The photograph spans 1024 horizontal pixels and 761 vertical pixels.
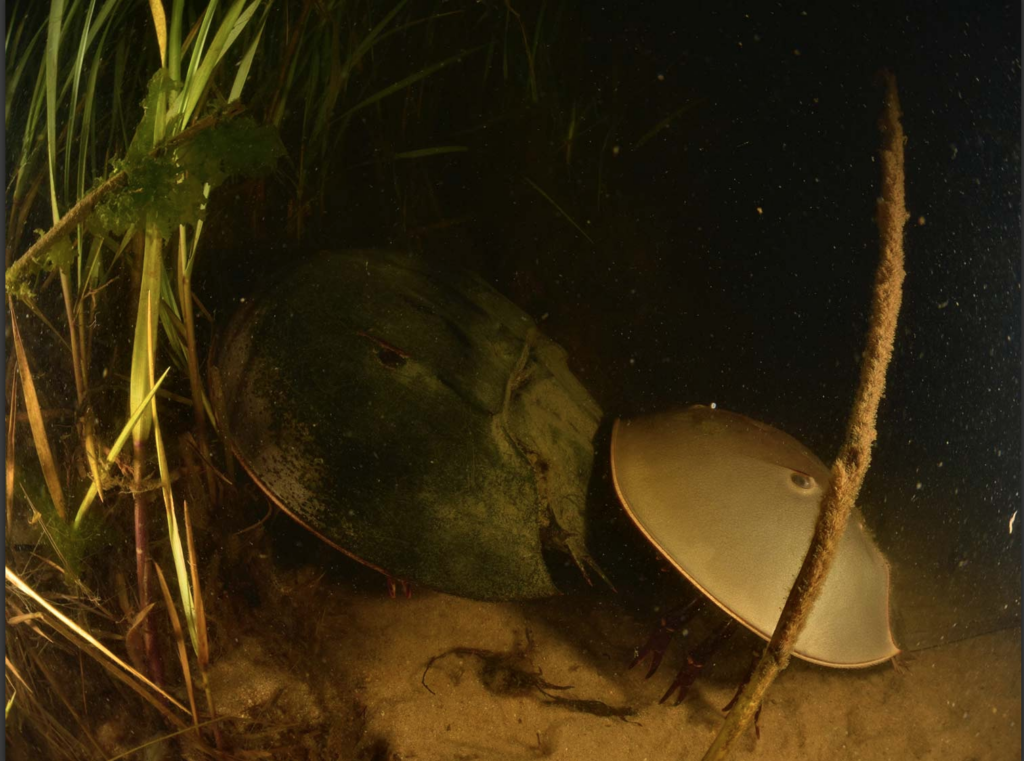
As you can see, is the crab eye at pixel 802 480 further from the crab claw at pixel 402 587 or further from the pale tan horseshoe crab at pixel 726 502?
the crab claw at pixel 402 587

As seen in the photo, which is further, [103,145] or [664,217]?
[103,145]

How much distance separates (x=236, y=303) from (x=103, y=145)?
0.26 m

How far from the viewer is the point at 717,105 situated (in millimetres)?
633

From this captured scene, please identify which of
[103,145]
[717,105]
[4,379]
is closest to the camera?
[717,105]

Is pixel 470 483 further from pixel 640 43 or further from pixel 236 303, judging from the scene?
pixel 640 43

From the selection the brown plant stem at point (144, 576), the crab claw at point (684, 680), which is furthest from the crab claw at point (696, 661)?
the brown plant stem at point (144, 576)

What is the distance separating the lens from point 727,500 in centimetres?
66

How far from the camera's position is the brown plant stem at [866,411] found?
2.12 feet

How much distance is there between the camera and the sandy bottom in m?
0.68

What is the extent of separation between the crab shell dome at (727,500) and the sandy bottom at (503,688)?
5 cm

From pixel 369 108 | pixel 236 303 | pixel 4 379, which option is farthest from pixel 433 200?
pixel 4 379

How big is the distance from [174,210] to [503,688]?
513 mm

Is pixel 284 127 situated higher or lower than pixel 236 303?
higher

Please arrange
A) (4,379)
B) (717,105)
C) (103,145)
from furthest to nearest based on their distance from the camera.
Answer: (4,379) < (103,145) < (717,105)
